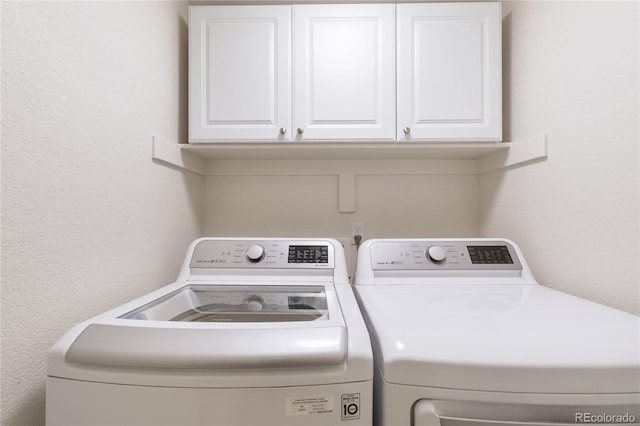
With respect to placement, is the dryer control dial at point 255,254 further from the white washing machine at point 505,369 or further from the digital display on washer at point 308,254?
the white washing machine at point 505,369

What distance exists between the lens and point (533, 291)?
3.41 ft

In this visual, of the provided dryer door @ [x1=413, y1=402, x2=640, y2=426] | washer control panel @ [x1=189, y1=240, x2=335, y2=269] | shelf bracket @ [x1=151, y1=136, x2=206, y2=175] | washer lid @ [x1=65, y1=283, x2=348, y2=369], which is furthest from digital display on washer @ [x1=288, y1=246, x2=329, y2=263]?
dryer door @ [x1=413, y1=402, x2=640, y2=426]

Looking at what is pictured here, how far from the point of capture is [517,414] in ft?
1.90

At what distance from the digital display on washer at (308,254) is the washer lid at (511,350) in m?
0.49

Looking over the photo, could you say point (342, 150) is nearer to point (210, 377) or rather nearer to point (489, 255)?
point (489, 255)

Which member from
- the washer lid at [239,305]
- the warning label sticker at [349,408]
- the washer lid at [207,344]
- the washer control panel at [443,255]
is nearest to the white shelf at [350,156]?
the washer control panel at [443,255]

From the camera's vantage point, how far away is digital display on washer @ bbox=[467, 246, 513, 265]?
4.03 feet

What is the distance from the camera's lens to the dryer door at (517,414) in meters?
0.57

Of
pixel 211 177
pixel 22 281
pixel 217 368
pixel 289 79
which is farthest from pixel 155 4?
pixel 217 368

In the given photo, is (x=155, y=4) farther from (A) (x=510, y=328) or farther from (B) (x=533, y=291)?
(B) (x=533, y=291)

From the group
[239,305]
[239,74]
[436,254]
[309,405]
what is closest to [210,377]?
[309,405]

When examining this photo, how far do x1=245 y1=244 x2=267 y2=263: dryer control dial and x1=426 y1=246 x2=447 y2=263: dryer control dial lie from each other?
2.13 ft

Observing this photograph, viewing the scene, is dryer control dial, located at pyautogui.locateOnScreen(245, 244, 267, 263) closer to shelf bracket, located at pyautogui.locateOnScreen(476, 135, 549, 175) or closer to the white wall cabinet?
the white wall cabinet

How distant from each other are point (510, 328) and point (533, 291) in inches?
18.5
